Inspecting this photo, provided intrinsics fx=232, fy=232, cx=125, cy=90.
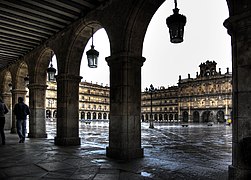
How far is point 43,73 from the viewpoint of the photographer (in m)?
10.7

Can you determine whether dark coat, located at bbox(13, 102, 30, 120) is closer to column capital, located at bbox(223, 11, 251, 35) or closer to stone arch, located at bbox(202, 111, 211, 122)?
column capital, located at bbox(223, 11, 251, 35)

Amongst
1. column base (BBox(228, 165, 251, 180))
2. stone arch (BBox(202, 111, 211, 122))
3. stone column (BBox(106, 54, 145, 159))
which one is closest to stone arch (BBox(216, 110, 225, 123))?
stone arch (BBox(202, 111, 211, 122))

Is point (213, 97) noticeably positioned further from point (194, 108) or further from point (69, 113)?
point (69, 113)

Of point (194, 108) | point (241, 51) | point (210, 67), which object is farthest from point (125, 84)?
point (194, 108)

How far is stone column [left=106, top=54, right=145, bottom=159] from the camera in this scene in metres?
5.55

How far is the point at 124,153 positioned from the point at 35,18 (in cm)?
505

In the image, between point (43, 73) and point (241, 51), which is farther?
point (43, 73)

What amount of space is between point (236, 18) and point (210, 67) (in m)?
70.0

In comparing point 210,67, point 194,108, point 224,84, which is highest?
point 210,67

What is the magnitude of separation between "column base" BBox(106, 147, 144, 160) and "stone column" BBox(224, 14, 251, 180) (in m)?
2.57

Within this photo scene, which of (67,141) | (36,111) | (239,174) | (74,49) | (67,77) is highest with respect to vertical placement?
(74,49)

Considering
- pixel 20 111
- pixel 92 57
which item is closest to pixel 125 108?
pixel 92 57

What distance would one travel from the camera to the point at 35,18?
7324mm

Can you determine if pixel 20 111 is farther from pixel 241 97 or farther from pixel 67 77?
pixel 241 97
